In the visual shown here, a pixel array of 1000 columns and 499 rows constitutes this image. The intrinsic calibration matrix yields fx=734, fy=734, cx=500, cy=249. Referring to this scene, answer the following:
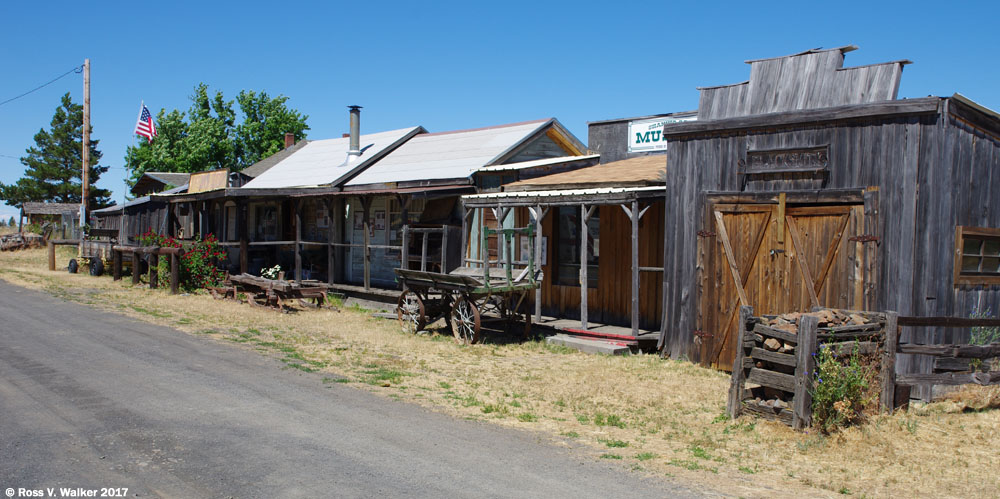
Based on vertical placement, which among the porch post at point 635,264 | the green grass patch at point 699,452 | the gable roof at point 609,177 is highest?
the gable roof at point 609,177

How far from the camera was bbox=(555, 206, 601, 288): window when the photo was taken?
46.6 feet

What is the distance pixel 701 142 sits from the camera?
1087 centimetres

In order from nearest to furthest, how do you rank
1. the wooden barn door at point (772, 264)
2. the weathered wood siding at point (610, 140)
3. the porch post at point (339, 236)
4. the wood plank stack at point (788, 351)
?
the wood plank stack at point (788, 351) → the wooden barn door at point (772, 264) → the weathered wood siding at point (610, 140) → the porch post at point (339, 236)

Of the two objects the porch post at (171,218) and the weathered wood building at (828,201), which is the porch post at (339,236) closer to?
the porch post at (171,218)

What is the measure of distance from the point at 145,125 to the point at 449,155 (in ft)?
46.8

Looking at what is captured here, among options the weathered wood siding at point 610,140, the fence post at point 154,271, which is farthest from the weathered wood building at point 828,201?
the fence post at point 154,271

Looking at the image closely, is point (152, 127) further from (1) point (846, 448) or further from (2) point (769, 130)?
(1) point (846, 448)

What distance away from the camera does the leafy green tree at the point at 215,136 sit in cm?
4047

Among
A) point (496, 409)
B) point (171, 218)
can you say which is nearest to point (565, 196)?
point (496, 409)

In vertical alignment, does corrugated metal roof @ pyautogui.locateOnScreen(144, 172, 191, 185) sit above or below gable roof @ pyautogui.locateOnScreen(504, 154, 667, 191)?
above

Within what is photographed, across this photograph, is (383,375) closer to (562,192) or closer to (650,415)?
(650,415)

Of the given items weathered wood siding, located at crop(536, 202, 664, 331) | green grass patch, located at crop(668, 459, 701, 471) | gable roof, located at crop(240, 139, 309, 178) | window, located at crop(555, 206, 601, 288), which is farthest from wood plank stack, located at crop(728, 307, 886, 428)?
gable roof, located at crop(240, 139, 309, 178)

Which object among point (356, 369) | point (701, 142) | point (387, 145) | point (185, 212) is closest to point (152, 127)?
point (185, 212)

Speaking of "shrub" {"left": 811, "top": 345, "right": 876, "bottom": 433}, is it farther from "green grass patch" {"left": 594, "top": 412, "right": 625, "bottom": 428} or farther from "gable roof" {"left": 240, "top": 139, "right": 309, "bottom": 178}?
"gable roof" {"left": 240, "top": 139, "right": 309, "bottom": 178}
